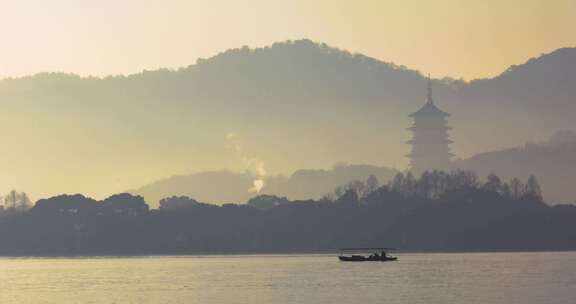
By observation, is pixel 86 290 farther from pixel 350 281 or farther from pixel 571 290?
pixel 571 290

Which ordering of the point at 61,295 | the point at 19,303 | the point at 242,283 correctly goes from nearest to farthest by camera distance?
the point at 19,303 → the point at 61,295 → the point at 242,283

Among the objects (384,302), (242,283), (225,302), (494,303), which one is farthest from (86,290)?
(494,303)

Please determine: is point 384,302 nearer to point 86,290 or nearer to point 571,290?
point 571,290

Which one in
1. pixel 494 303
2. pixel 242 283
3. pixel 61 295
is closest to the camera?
pixel 494 303

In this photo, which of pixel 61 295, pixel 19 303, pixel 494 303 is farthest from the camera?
pixel 61 295

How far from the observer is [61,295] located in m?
178

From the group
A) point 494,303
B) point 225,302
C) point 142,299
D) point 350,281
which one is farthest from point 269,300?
point 350,281

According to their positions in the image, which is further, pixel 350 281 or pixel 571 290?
pixel 350 281

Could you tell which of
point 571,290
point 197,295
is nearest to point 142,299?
point 197,295

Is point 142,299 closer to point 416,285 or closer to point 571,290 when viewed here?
point 416,285

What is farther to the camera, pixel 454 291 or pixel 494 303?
pixel 454 291

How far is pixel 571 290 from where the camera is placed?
561ft

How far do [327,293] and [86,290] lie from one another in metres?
38.4

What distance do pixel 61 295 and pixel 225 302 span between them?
30.3m
